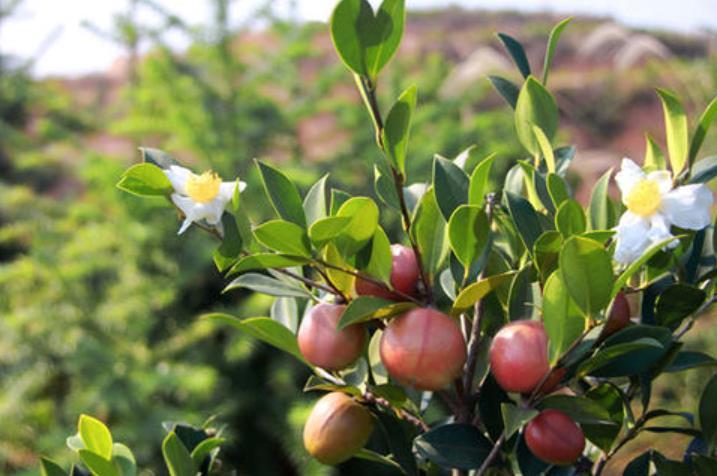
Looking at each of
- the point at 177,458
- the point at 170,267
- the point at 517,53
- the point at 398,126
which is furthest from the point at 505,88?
the point at 170,267

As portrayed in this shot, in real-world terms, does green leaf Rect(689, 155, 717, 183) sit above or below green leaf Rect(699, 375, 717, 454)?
above

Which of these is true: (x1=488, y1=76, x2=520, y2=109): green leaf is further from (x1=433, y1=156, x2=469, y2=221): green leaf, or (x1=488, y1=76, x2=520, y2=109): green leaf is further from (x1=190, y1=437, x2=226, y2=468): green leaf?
(x1=190, y1=437, x2=226, y2=468): green leaf

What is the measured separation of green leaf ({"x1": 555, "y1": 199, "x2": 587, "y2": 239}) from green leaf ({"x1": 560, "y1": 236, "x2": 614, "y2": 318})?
0.03 m

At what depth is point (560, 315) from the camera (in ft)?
0.95

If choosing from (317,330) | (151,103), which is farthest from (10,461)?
(317,330)

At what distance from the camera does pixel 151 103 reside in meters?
2.38

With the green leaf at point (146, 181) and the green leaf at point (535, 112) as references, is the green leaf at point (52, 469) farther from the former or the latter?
the green leaf at point (535, 112)

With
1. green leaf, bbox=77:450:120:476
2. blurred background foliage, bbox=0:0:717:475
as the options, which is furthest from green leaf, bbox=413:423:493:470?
blurred background foliage, bbox=0:0:717:475

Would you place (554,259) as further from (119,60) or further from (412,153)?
(119,60)

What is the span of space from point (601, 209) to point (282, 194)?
5.2 inches

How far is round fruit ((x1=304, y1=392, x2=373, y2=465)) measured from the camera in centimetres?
33

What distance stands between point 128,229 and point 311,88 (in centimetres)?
74

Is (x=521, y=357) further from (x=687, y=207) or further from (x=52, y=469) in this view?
(x=52, y=469)

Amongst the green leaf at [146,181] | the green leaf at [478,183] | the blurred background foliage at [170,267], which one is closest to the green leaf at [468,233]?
the green leaf at [478,183]
